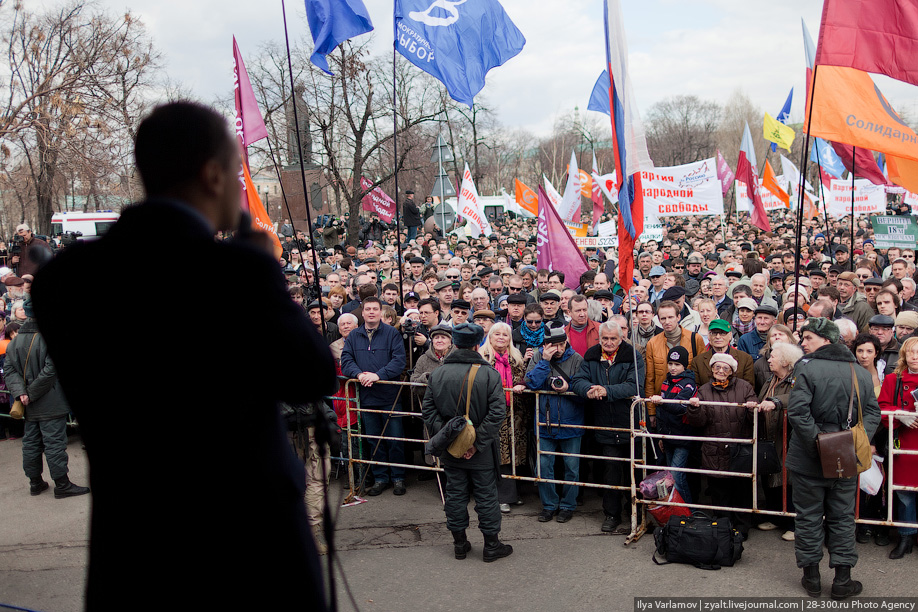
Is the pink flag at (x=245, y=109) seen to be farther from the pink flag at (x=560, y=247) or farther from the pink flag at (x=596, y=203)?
the pink flag at (x=596, y=203)

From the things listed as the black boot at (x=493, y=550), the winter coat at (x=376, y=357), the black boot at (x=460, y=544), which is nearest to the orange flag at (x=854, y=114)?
the winter coat at (x=376, y=357)

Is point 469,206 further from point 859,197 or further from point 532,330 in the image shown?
point 532,330

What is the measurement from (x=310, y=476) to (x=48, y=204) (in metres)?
26.0

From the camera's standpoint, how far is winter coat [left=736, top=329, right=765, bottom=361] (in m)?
7.70

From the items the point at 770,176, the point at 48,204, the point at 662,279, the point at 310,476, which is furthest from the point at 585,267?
the point at 48,204

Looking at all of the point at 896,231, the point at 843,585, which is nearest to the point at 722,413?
the point at 843,585

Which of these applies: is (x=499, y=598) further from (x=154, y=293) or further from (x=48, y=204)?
(x=48, y=204)

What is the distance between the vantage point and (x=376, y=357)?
7.92 meters

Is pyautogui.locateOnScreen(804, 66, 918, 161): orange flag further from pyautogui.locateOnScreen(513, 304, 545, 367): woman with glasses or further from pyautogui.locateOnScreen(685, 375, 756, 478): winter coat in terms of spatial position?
pyautogui.locateOnScreen(513, 304, 545, 367): woman with glasses

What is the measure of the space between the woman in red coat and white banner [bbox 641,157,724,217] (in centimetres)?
1145

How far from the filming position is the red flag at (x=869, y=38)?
6668mm

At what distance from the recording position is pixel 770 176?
20.5 m

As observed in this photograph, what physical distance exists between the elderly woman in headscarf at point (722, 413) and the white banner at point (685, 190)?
1136cm

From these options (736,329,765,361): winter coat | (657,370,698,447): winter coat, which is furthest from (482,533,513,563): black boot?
(736,329,765,361): winter coat
